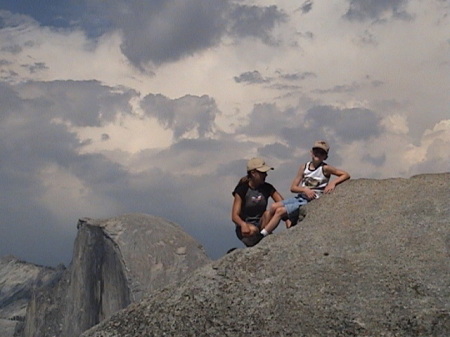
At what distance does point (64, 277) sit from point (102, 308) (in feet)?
6.09

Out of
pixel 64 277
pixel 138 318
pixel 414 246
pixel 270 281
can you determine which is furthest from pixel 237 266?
pixel 64 277

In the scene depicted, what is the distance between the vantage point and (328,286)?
8641mm

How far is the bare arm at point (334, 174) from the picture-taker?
37.1ft

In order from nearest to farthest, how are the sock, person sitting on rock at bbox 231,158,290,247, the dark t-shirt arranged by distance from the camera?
1. the sock
2. person sitting on rock at bbox 231,158,290,247
3. the dark t-shirt

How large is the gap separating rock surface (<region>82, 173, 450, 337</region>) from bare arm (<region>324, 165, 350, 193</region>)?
110 centimetres

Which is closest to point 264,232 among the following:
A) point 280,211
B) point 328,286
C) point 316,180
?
point 280,211

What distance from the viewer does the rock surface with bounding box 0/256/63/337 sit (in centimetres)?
2386

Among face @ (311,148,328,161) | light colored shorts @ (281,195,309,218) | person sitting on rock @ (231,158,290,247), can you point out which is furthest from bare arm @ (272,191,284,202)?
face @ (311,148,328,161)

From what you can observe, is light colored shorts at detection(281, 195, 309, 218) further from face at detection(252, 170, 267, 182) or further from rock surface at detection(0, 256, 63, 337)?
rock surface at detection(0, 256, 63, 337)

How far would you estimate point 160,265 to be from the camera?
16188mm

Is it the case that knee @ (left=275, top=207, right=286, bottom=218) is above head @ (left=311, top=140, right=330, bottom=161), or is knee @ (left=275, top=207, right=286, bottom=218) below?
below

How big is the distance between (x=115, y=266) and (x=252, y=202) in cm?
572

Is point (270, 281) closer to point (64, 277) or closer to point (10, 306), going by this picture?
point (64, 277)

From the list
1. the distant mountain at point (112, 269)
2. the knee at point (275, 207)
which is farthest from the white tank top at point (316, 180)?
the distant mountain at point (112, 269)
